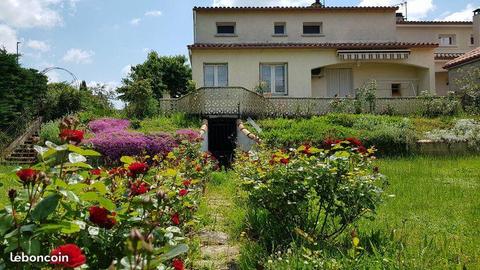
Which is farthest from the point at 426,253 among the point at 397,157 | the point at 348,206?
the point at 397,157

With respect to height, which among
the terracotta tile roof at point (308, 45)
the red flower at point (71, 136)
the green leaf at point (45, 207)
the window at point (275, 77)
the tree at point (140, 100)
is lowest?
the green leaf at point (45, 207)

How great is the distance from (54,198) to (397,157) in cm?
1353

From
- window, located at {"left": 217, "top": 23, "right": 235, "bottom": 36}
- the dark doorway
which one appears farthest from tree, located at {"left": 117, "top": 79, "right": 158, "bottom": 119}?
window, located at {"left": 217, "top": 23, "right": 235, "bottom": 36}

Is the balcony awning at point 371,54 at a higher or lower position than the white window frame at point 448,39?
lower

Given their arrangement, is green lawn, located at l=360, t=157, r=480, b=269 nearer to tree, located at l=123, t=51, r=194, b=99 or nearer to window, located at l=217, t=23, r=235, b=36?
window, located at l=217, t=23, r=235, b=36

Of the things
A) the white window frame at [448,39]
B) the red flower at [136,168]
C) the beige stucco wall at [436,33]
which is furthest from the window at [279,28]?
the red flower at [136,168]

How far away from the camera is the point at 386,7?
28.4 meters

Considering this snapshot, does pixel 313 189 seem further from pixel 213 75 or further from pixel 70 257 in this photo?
pixel 213 75

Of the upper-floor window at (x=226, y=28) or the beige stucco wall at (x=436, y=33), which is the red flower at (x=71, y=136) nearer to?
the upper-floor window at (x=226, y=28)

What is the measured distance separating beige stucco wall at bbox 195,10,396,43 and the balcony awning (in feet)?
10.00

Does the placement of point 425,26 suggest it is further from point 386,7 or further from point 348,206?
point 348,206

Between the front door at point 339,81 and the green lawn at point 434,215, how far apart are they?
16045 millimetres

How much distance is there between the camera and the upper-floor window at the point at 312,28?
93.8 ft

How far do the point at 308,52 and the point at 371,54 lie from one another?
3.58 m
